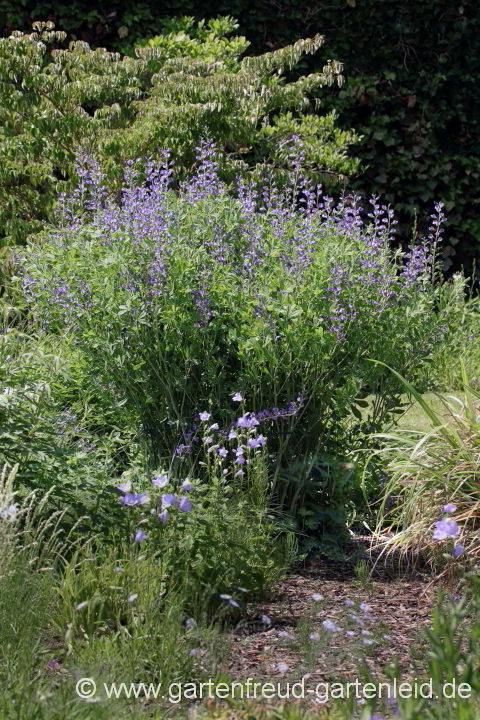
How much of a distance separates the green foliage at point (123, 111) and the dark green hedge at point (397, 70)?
5.44 ft

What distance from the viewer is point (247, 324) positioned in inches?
167

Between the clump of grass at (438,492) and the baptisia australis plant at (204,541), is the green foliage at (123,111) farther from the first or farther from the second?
the baptisia australis plant at (204,541)

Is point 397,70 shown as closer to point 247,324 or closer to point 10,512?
point 247,324

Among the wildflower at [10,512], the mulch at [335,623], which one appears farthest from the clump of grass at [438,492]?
the wildflower at [10,512]

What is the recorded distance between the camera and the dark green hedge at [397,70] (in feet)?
30.2

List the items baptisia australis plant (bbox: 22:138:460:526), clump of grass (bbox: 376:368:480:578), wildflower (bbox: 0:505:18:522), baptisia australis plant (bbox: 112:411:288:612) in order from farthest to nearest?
1. baptisia australis plant (bbox: 22:138:460:526)
2. clump of grass (bbox: 376:368:480:578)
3. baptisia australis plant (bbox: 112:411:288:612)
4. wildflower (bbox: 0:505:18:522)

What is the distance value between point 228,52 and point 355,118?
2035mm

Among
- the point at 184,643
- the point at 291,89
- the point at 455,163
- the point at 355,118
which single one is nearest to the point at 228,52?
the point at 291,89

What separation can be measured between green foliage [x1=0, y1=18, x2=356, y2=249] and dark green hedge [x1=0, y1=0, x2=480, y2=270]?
166 centimetres

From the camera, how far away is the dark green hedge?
9.20 metres

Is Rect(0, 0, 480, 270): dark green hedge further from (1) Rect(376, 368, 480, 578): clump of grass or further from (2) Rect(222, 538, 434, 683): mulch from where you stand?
(2) Rect(222, 538, 434, 683): mulch

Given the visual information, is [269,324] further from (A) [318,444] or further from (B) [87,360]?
(B) [87,360]

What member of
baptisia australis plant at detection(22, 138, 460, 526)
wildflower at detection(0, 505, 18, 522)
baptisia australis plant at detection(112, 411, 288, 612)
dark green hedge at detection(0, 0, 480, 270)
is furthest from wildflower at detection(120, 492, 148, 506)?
dark green hedge at detection(0, 0, 480, 270)

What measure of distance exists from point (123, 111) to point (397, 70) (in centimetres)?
340
